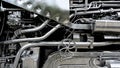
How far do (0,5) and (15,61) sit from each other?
0.55m

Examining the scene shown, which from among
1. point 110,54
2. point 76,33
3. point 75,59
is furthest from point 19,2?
point 110,54

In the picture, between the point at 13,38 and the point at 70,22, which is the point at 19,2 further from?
the point at 70,22

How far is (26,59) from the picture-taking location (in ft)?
6.33

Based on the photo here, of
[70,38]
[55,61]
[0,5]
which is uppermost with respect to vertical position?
[0,5]

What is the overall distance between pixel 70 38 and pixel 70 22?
21 cm

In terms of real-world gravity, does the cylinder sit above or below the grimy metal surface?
below

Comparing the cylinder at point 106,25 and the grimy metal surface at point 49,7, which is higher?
the grimy metal surface at point 49,7

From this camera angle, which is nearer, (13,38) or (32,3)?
(32,3)

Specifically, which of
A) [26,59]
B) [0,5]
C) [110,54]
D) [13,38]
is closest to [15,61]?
[26,59]

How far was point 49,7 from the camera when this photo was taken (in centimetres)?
179

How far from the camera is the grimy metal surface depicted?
70.2 inches

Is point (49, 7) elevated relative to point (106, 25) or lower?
elevated

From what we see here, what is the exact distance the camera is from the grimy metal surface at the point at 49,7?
178 cm

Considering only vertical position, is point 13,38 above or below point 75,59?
above
